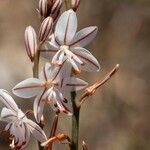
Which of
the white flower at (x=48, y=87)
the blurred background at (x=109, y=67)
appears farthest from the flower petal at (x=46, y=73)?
the blurred background at (x=109, y=67)

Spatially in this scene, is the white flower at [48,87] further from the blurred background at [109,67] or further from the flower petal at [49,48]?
the blurred background at [109,67]

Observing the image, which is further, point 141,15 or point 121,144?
point 141,15

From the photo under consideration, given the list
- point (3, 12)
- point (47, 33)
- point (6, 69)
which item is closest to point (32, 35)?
point (47, 33)

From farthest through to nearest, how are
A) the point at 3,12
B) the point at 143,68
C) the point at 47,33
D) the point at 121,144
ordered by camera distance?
the point at 3,12 → the point at 143,68 → the point at 121,144 → the point at 47,33

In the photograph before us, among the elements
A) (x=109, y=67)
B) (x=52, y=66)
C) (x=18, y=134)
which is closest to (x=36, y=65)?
(x=52, y=66)

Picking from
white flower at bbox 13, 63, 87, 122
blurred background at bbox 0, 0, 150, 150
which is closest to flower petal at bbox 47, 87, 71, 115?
white flower at bbox 13, 63, 87, 122

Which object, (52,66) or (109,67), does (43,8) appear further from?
(109,67)

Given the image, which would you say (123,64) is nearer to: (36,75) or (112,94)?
(112,94)
